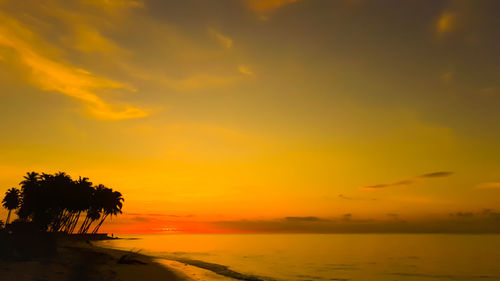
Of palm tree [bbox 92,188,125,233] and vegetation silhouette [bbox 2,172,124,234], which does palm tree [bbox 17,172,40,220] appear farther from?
palm tree [bbox 92,188,125,233]

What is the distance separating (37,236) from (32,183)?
49460mm

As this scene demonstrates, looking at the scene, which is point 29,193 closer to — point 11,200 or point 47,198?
point 47,198

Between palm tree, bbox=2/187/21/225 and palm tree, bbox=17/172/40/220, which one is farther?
palm tree, bbox=2/187/21/225

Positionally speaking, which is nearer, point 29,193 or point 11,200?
point 29,193

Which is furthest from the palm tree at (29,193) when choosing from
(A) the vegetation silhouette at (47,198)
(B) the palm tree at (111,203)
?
(B) the palm tree at (111,203)

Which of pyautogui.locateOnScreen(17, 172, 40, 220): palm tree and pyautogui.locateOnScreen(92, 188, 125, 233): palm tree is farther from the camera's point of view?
pyautogui.locateOnScreen(92, 188, 125, 233): palm tree

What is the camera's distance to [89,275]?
27.2 meters

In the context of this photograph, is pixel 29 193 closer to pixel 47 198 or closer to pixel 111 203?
pixel 47 198

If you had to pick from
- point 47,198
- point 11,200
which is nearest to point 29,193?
point 47,198

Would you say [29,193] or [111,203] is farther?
[111,203]

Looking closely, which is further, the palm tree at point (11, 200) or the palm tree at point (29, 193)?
the palm tree at point (11, 200)

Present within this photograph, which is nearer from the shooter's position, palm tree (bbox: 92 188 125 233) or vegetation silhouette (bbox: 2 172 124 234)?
vegetation silhouette (bbox: 2 172 124 234)

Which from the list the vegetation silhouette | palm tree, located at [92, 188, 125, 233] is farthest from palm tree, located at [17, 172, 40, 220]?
palm tree, located at [92, 188, 125, 233]

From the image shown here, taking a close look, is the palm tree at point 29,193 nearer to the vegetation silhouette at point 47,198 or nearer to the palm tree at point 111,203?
the vegetation silhouette at point 47,198
